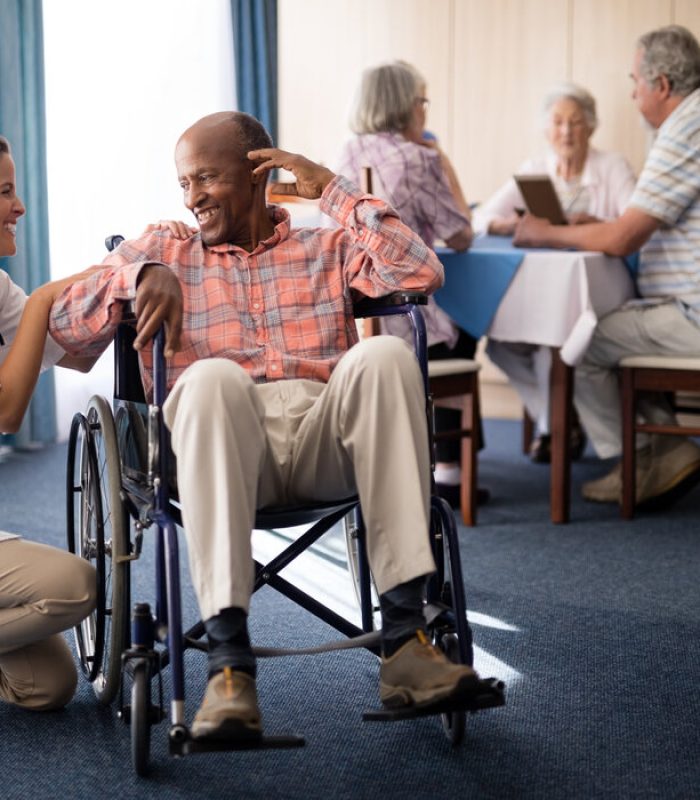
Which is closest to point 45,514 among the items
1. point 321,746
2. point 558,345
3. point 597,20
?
point 558,345

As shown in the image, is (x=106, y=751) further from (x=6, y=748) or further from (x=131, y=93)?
(x=131, y=93)

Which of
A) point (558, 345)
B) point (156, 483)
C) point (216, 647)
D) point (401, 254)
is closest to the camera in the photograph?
point (216, 647)

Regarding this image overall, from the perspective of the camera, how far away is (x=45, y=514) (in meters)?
3.50

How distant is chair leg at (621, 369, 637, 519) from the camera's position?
3334 mm

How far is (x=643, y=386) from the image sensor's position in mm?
3336

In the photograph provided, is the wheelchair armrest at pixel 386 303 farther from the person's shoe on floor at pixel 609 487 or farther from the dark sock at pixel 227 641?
the person's shoe on floor at pixel 609 487

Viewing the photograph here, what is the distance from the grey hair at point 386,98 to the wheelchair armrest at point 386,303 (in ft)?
4.65

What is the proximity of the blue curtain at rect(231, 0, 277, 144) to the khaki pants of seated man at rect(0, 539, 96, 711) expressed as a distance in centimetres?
357

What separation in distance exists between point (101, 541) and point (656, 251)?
6.89 ft

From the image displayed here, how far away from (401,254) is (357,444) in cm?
42

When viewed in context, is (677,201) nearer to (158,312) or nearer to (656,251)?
(656,251)

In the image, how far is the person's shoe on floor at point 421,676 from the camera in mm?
1612

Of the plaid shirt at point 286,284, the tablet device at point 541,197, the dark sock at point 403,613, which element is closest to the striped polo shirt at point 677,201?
the tablet device at point 541,197

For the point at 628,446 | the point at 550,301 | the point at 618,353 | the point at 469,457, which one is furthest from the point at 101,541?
the point at 618,353
